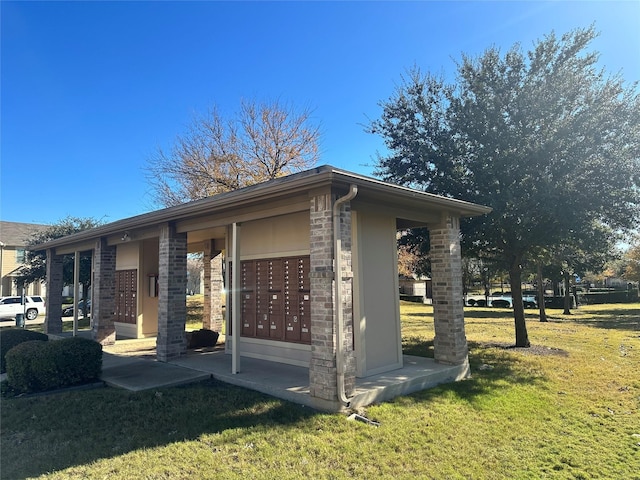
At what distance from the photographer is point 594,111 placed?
9.05m

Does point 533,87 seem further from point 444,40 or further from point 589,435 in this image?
point 589,435

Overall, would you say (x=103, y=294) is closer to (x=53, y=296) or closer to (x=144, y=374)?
(x=53, y=296)

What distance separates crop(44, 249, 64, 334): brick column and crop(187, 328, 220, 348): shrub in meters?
6.67

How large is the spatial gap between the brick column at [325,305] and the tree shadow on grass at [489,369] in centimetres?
157

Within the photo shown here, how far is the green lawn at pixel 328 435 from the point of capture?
3.91 meters

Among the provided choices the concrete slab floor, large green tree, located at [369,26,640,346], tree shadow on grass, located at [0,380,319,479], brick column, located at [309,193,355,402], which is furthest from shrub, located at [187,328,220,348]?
large green tree, located at [369,26,640,346]

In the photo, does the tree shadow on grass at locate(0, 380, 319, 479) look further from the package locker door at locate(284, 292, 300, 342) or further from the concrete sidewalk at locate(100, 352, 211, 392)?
the package locker door at locate(284, 292, 300, 342)

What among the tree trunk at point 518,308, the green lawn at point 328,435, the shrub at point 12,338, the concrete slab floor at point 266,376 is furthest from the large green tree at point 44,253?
the tree trunk at point 518,308

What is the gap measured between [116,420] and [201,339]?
5202mm

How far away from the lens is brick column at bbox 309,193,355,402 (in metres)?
5.18

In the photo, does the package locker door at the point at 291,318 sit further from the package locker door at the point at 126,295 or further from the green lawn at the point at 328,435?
the package locker door at the point at 126,295

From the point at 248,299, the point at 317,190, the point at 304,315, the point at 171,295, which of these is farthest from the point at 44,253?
the point at 317,190

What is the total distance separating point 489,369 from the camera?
7984mm

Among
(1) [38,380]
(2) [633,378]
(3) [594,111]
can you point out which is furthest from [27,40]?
(2) [633,378]
